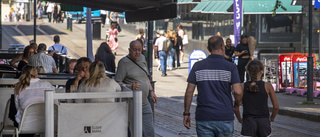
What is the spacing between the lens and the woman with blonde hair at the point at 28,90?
7.68 meters

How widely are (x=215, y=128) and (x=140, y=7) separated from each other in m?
6.65

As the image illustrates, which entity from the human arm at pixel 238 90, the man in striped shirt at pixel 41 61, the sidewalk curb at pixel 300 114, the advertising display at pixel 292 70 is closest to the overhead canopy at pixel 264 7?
the advertising display at pixel 292 70

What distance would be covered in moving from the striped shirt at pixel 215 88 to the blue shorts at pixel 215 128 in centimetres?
4

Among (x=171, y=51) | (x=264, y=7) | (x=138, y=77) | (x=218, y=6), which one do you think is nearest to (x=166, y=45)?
(x=171, y=51)

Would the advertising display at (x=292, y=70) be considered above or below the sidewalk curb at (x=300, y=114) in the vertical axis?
above

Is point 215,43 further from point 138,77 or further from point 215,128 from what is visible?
point 138,77

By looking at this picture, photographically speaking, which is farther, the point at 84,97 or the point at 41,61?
the point at 41,61

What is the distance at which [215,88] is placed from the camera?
6277 mm

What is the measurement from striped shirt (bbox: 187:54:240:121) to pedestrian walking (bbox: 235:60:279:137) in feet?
1.90

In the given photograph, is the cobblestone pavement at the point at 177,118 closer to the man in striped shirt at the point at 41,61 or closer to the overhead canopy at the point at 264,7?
the man in striped shirt at the point at 41,61

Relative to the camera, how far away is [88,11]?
23969 millimetres

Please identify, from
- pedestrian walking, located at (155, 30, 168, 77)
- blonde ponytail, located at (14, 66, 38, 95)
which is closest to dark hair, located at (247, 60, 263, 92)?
blonde ponytail, located at (14, 66, 38, 95)

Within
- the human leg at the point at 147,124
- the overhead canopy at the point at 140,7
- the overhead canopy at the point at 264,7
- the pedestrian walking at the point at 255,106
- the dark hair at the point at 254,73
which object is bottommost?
A: the human leg at the point at 147,124

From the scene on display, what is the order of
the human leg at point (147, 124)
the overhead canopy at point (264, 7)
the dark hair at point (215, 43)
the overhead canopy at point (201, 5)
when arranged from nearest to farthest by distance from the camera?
the dark hair at point (215, 43) → the human leg at point (147, 124) → the overhead canopy at point (264, 7) → the overhead canopy at point (201, 5)
